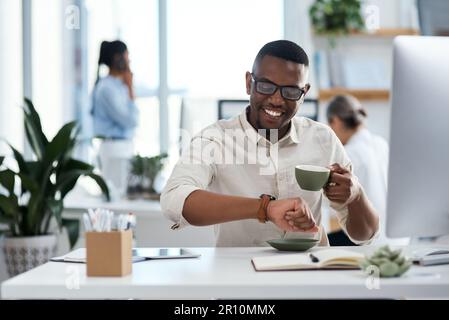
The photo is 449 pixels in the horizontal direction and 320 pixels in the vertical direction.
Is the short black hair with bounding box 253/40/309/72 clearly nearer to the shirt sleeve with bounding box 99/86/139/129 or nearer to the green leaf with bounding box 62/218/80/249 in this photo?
the green leaf with bounding box 62/218/80/249

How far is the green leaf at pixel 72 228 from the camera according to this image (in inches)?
137

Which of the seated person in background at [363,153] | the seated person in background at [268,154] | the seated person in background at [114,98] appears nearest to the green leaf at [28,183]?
the seated person in background at [114,98]

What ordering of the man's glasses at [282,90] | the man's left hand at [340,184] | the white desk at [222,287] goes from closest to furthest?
the white desk at [222,287]
the man's left hand at [340,184]
the man's glasses at [282,90]

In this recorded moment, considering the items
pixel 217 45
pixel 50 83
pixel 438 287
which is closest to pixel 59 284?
pixel 438 287

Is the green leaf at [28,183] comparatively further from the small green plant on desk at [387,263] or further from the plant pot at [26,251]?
the small green plant on desk at [387,263]

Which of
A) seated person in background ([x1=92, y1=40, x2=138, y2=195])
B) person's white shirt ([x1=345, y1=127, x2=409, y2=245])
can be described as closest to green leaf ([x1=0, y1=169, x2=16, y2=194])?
seated person in background ([x1=92, y1=40, x2=138, y2=195])

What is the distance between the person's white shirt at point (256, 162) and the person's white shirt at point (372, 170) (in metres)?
1.25

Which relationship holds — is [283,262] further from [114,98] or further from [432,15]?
[114,98]

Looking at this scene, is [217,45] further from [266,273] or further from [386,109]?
[266,273]

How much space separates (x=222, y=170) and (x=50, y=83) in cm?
370

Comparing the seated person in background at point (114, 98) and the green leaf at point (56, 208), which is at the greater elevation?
the seated person in background at point (114, 98)

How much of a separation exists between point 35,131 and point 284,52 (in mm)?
1995

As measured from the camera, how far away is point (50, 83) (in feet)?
17.4

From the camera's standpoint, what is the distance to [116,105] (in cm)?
425
